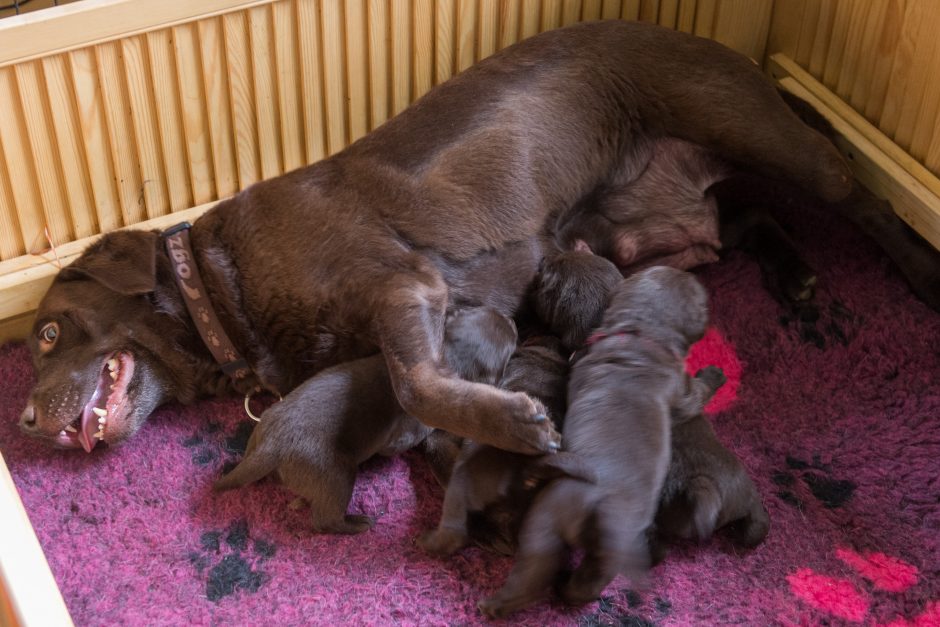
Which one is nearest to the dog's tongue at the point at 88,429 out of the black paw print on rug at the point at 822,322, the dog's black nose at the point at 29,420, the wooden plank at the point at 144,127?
the dog's black nose at the point at 29,420

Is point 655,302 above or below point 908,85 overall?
below

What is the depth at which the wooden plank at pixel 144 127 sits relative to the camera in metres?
2.44

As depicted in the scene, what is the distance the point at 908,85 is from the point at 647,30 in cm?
64

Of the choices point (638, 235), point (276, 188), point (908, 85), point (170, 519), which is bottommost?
point (170, 519)

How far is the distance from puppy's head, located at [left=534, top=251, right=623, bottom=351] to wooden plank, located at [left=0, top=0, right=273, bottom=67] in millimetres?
977

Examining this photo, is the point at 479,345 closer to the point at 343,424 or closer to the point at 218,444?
the point at 343,424

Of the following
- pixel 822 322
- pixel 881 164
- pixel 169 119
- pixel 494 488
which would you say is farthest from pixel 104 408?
pixel 881 164

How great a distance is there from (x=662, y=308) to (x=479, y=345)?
0.38 m

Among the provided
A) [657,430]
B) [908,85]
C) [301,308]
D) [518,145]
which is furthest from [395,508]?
[908,85]

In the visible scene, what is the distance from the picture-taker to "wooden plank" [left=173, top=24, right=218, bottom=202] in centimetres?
248

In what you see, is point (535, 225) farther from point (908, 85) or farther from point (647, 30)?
point (908, 85)

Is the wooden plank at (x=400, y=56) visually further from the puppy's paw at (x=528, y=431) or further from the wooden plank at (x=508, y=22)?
the puppy's paw at (x=528, y=431)

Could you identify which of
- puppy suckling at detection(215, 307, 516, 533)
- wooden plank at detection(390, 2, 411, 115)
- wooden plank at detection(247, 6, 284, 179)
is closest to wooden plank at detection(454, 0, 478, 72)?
wooden plank at detection(390, 2, 411, 115)

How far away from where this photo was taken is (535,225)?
2.51 m
